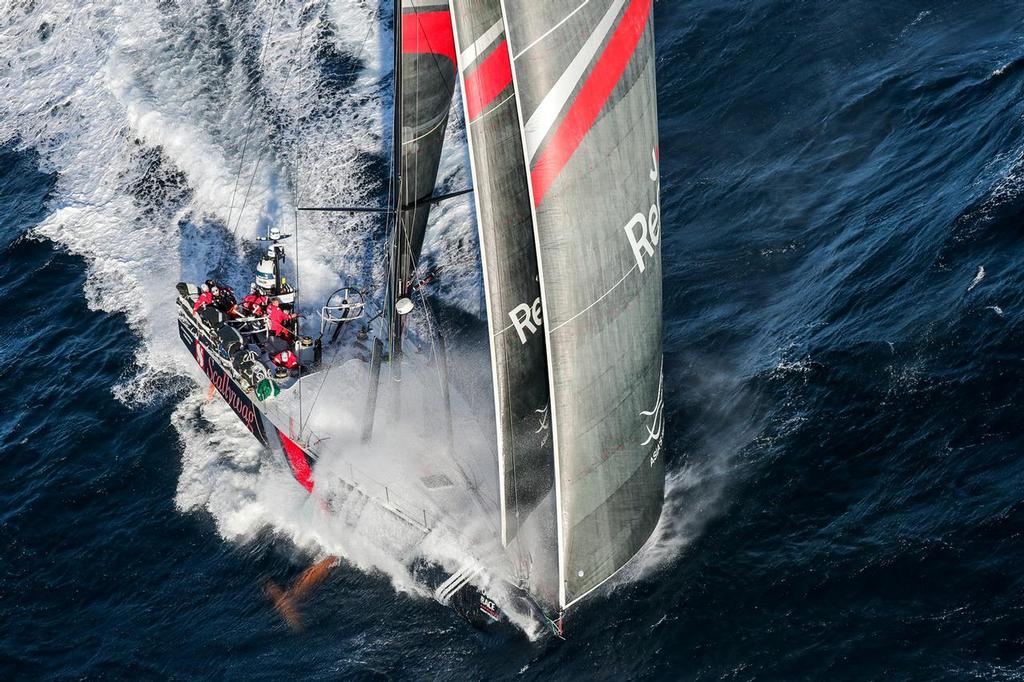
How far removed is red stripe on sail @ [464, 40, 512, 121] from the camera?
49.4 ft

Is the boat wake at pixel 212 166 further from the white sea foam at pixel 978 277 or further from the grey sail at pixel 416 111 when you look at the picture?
the white sea foam at pixel 978 277

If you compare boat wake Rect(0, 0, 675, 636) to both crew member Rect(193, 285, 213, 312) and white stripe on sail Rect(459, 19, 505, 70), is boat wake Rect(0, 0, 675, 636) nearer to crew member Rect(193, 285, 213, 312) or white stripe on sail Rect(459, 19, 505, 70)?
crew member Rect(193, 285, 213, 312)

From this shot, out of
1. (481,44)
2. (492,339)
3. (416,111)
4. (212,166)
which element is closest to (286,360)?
Result: (416,111)

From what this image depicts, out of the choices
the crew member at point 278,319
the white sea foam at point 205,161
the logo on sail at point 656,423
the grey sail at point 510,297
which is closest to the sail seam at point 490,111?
the grey sail at point 510,297

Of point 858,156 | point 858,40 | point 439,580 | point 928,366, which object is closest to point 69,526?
point 439,580

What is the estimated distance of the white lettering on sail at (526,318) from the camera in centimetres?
1620

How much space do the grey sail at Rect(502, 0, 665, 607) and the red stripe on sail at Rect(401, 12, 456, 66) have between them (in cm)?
372

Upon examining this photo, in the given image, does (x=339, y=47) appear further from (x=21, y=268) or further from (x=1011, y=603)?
(x=1011, y=603)

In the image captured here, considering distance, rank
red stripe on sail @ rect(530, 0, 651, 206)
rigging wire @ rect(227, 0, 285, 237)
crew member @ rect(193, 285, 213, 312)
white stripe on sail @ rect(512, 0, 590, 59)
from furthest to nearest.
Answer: rigging wire @ rect(227, 0, 285, 237) → crew member @ rect(193, 285, 213, 312) → red stripe on sail @ rect(530, 0, 651, 206) → white stripe on sail @ rect(512, 0, 590, 59)

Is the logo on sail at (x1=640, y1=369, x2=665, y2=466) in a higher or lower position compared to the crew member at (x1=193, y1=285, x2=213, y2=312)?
lower

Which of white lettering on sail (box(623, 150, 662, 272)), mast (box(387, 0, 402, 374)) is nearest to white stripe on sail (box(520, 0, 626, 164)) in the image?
white lettering on sail (box(623, 150, 662, 272))

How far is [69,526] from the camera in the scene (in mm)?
21391

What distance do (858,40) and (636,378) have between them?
13756mm

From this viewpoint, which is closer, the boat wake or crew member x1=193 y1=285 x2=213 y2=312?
the boat wake
